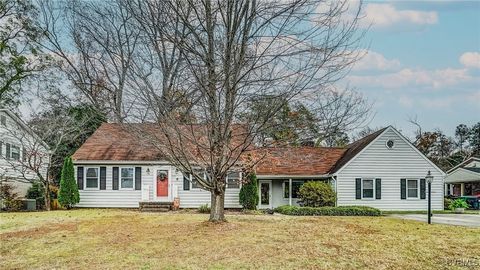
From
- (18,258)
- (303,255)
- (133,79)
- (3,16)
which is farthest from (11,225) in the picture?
(3,16)

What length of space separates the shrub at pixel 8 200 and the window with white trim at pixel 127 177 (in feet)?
17.3

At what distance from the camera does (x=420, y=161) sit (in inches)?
1037

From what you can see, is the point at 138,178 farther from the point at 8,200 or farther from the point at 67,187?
the point at 8,200

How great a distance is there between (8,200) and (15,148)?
5974 millimetres

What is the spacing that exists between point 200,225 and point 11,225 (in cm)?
644

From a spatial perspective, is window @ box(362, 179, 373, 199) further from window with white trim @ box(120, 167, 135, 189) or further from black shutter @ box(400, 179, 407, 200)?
window with white trim @ box(120, 167, 135, 189)

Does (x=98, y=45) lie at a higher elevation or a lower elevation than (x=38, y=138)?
higher

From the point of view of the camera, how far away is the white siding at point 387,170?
1007 inches

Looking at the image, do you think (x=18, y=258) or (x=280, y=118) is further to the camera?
(x=280, y=118)

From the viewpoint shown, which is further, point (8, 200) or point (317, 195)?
point (8, 200)

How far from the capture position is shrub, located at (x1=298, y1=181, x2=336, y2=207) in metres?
→ 24.0

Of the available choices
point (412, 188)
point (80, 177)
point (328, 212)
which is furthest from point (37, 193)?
point (412, 188)

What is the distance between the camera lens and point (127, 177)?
84.7ft

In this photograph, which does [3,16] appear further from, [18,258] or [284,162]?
[18,258]
